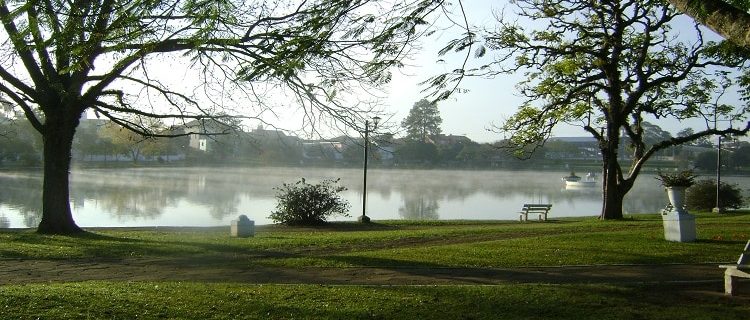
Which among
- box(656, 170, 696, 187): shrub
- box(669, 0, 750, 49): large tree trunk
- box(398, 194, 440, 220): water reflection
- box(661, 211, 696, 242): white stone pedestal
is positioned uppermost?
box(669, 0, 750, 49): large tree trunk

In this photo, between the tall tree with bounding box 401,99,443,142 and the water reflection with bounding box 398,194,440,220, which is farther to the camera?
the water reflection with bounding box 398,194,440,220

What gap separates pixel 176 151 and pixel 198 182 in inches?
918

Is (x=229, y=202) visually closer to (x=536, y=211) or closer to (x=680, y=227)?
(x=536, y=211)

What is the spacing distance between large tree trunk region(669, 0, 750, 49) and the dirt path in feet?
13.2

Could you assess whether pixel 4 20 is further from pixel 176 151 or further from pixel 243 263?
pixel 176 151

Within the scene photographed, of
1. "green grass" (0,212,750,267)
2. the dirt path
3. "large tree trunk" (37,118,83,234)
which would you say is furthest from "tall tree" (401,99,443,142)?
"large tree trunk" (37,118,83,234)

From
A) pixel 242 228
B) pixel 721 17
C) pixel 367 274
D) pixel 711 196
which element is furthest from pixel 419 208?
pixel 721 17

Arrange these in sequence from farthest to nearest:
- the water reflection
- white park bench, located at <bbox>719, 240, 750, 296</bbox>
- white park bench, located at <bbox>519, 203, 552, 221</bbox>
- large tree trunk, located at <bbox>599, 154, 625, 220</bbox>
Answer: the water reflection → white park bench, located at <bbox>519, 203, 552, 221</bbox> → large tree trunk, located at <bbox>599, 154, 625, 220</bbox> → white park bench, located at <bbox>719, 240, 750, 296</bbox>

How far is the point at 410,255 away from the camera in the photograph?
37.4 ft

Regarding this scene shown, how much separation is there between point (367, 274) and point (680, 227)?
24.2ft

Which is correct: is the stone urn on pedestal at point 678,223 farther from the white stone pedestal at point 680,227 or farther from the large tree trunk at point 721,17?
the large tree trunk at point 721,17

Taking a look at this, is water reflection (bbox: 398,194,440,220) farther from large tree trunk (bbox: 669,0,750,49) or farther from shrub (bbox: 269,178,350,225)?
large tree trunk (bbox: 669,0,750,49)

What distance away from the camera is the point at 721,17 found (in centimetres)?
566

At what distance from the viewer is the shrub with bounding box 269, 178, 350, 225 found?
79.7 feet
